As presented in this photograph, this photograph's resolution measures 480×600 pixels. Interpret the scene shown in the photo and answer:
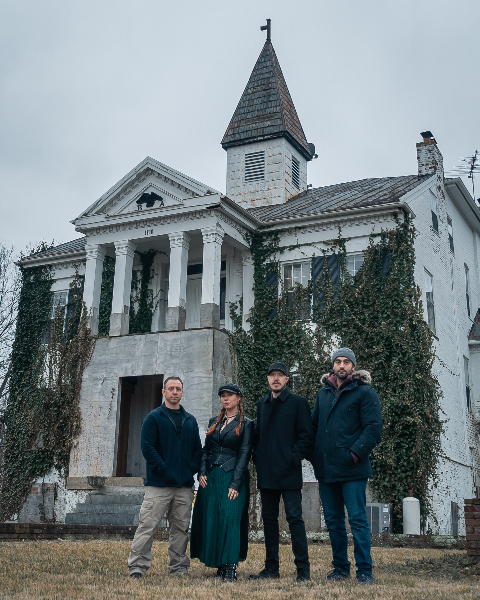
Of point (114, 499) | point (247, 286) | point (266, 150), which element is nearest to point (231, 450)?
point (114, 499)

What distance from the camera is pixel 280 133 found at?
23.4 metres

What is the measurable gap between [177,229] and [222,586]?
13219 mm

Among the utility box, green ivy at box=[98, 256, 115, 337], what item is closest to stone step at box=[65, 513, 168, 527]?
the utility box

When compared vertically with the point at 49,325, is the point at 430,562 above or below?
below

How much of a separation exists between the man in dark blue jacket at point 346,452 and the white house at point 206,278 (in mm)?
9054

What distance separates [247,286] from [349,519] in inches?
517

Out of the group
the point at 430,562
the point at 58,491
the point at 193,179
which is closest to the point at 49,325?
the point at 58,491

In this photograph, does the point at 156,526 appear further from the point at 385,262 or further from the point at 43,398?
the point at 43,398

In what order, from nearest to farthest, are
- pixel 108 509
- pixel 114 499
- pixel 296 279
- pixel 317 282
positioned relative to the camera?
pixel 108 509 → pixel 114 499 → pixel 317 282 → pixel 296 279

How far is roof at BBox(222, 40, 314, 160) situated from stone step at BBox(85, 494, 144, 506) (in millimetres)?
13286

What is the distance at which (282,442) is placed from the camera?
21.3 ft

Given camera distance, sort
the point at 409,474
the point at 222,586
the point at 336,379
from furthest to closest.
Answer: the point at 409,474 → the point at 336,379 → the point at 222,586

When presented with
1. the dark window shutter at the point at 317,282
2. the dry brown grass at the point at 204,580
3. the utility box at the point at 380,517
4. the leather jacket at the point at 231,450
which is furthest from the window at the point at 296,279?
the leather jacket at the point at 231,450

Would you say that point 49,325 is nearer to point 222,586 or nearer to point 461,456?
point 461,456
